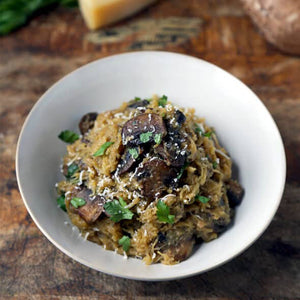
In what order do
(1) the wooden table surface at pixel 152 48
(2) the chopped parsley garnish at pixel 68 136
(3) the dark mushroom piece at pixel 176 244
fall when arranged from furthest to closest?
(2) the chopped parsley garnish at pixel 68 136 < (1) the wooden table surface at pixel 152 48 < (3) the dark mushroom piece at pixel 176 244

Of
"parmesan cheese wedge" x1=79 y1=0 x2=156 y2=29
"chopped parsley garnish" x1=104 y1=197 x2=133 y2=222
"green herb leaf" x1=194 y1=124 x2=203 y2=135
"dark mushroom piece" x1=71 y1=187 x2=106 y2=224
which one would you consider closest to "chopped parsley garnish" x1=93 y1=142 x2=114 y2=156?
"dark mushroom piece" x1=71 y1=187 x2=106 y2=224

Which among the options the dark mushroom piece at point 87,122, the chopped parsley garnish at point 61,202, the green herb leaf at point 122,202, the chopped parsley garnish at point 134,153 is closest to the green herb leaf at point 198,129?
the chopped parsley garnish at point 134,153

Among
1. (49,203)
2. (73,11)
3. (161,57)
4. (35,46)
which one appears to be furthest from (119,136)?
(73,11)

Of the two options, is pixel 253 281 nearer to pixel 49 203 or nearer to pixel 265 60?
pixel 49 203

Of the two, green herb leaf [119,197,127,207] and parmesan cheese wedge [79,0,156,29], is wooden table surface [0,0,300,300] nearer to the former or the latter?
parmesan cheese wedge [79,0,156,29]

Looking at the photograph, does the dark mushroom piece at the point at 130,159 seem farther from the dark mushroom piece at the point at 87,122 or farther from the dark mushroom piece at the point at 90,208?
the dark mushroom piece at the point at 87,122

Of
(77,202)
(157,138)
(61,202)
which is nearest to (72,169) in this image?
(61,202)

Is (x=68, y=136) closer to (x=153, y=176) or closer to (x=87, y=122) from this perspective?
Answer: (x=87, y=122)
